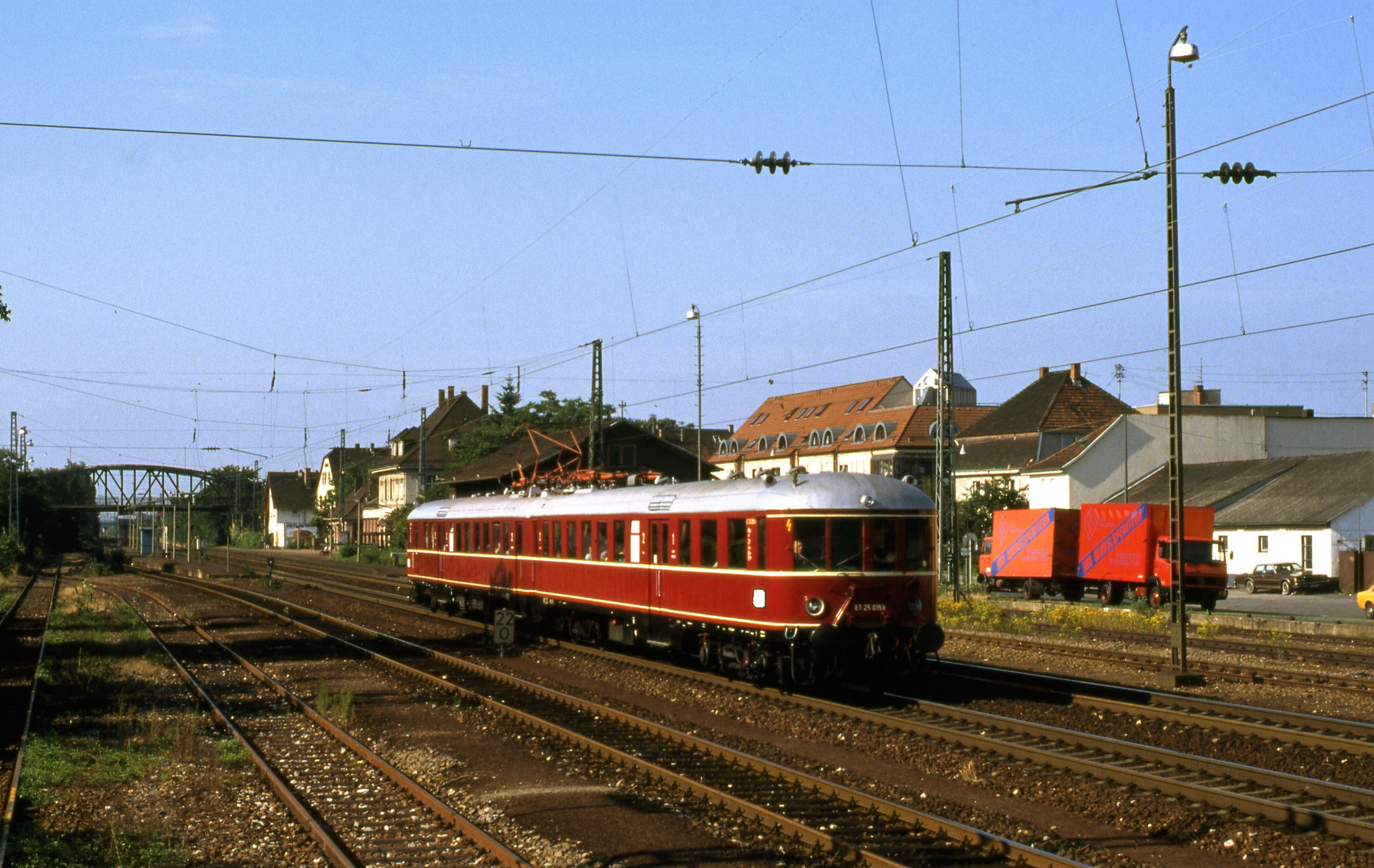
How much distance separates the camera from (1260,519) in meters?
53.2

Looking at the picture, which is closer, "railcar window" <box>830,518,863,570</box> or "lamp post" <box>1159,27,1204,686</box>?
"railcar window" <box>830,518,863,570</box>

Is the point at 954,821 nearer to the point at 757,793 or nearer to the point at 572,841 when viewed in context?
the point at 757,793

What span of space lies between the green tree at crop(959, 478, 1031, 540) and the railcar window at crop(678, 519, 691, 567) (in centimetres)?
4154

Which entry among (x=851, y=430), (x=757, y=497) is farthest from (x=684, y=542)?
(x=851, y=430)

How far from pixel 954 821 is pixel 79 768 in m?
8.79

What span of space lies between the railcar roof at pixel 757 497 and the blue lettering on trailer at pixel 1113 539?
61.0ft

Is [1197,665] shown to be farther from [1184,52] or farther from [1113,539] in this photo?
[1113,539]

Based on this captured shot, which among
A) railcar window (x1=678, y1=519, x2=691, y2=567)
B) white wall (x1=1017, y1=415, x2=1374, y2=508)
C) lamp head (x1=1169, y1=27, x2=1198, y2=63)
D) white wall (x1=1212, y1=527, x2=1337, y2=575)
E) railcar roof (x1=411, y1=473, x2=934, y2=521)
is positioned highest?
lamp head (x1=1169, y1=27, x2=1198, y2=63)

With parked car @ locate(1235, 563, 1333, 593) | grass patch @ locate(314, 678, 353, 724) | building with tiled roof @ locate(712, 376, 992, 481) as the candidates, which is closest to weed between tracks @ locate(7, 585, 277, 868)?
grass patch @ locate(314, 678, 353, 724)

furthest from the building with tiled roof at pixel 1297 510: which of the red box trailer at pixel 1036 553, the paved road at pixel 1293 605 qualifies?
the red box trailer at pixel 1036 553

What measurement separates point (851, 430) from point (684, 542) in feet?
236

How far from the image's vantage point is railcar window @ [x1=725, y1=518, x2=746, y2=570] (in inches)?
705

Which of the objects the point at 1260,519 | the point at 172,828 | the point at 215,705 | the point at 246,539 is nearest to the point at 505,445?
the point at 1260,519

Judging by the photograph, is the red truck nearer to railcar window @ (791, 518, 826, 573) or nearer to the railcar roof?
the railcar roof
